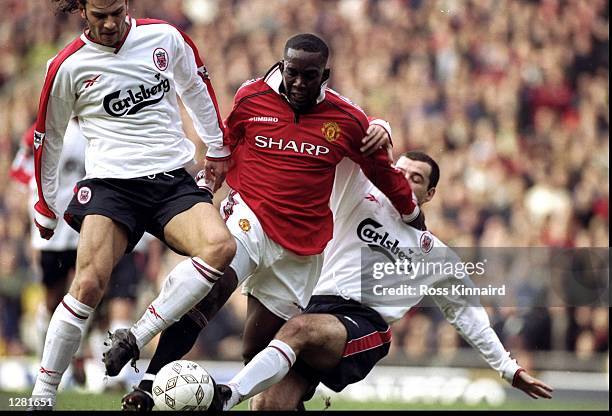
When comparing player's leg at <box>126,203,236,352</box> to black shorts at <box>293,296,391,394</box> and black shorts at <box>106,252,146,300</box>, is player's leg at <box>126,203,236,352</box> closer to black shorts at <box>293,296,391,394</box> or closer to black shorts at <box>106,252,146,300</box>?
black shorts at <box>293,296,391,394</box>

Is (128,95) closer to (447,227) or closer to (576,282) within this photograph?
(576,282)

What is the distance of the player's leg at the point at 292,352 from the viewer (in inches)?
271

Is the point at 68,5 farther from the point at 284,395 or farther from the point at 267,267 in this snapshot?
the point at 284,395

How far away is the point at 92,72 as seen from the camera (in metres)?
7.09

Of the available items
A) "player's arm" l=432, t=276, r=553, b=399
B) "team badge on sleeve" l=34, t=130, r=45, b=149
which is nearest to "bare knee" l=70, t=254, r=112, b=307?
"team badge on sleeve" l=34, t=130, r=45, b=149

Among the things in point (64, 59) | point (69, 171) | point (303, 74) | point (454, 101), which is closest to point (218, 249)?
point (303, 74)

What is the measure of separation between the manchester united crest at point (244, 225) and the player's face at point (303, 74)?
31.2 inches

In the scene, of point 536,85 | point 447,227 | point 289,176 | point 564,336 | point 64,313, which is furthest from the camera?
point 536,85

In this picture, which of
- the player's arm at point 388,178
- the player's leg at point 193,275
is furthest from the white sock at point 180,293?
the player's arm at point 388,178

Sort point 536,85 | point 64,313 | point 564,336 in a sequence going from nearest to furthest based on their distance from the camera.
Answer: point 64,313, point 564,336, point 536,85

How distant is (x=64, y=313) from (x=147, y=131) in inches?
46.2

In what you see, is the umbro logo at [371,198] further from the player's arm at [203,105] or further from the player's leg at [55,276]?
the player's leg at [55,276]

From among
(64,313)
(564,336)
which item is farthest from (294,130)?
(564,336)

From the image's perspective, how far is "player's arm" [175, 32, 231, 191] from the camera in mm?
7523
